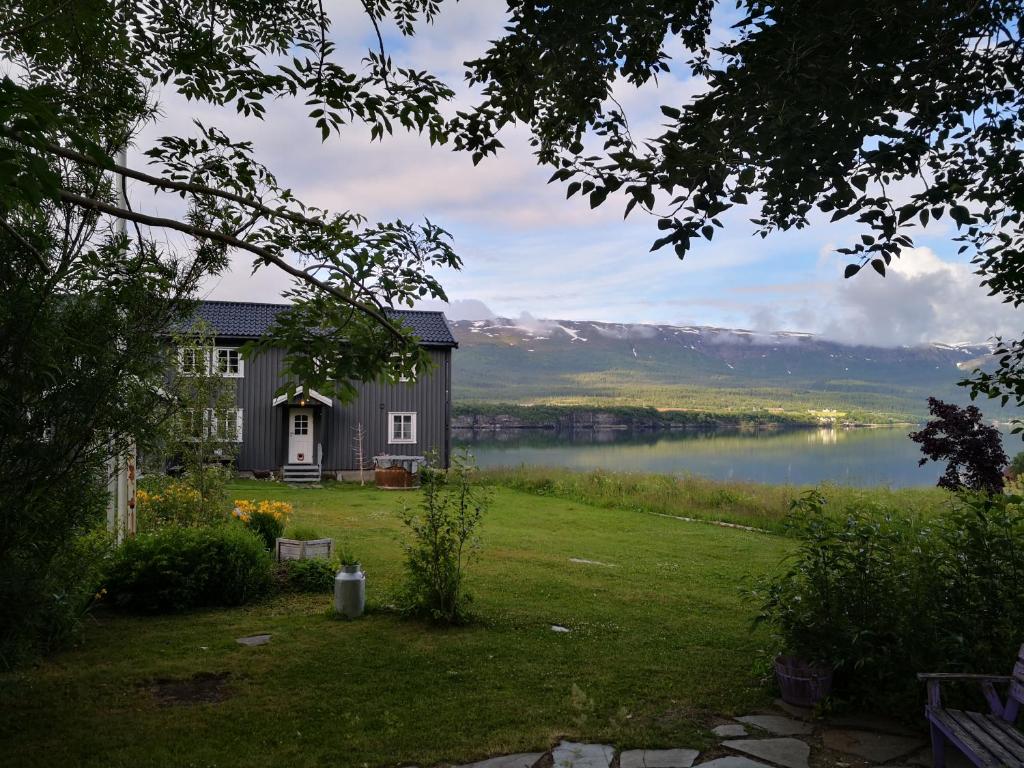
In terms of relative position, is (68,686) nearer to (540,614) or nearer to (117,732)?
(117,732)

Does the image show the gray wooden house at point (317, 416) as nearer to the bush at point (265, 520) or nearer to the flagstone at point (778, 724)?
the bush at point (265, 520)

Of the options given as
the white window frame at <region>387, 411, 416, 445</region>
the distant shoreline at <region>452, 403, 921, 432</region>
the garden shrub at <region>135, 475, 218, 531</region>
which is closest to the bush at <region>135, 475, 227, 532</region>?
the garden shrub at <region>135, 475, 218, 531</region>

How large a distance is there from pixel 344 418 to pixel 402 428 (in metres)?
1.92

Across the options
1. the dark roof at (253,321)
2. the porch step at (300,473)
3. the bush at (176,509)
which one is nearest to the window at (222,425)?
the bush at (176,509)

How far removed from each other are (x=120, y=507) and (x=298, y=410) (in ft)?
50.5

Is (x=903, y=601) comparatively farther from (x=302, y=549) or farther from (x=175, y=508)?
(x=175, y=508)

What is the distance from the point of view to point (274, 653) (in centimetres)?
534

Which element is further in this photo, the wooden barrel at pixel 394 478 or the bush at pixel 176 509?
the wooden barrel at pixel 394 478

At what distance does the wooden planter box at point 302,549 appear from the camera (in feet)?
27.0

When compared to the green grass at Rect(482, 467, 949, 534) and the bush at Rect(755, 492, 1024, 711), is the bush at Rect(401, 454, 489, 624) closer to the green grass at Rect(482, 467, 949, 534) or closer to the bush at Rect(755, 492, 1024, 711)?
the bush at Rect(755, 492, 1024, 711)

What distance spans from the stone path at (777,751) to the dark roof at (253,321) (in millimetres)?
18669

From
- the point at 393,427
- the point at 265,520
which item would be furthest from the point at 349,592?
the point at 393,427

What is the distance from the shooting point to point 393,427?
23.2m

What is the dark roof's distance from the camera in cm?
2219
